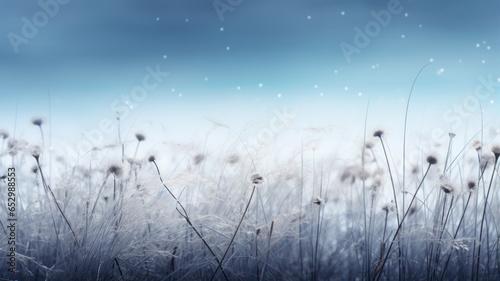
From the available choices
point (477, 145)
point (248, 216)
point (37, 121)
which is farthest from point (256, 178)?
point (37, 121)

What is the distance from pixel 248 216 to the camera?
1.10 meters

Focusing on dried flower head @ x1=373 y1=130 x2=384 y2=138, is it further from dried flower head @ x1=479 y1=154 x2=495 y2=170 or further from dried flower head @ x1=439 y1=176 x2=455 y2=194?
dried flower head @ x1=479 y1=154 x2=495 y2=170

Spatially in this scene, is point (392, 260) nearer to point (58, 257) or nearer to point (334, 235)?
point (334, 235)

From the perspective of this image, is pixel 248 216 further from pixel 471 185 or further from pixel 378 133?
pixel 471 185

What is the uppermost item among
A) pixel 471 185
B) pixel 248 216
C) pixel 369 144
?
pixel 369 144

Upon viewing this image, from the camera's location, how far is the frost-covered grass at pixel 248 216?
40.2 inches

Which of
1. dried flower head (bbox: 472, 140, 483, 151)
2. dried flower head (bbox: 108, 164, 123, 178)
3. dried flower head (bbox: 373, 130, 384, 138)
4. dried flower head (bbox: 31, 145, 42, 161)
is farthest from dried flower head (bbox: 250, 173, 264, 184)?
dried flower head (bbox: 472, 140, 483, 151)

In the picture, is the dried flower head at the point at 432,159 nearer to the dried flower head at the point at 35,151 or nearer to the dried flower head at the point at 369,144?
the dried flower head at the point at 369,144

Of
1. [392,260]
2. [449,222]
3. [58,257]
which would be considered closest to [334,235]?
[392,260]

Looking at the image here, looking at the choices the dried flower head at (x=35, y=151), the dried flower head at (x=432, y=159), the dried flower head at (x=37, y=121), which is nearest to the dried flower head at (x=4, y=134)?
the dried flower head at (x=37, y=121)

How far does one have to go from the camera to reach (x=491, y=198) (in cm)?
132

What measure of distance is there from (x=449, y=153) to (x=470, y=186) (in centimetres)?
13

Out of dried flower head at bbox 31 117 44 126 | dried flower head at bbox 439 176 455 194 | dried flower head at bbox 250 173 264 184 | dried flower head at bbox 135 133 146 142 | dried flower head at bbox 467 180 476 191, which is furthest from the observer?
dried flower head at bbox 31 117 44 126

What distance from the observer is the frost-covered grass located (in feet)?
3.35
